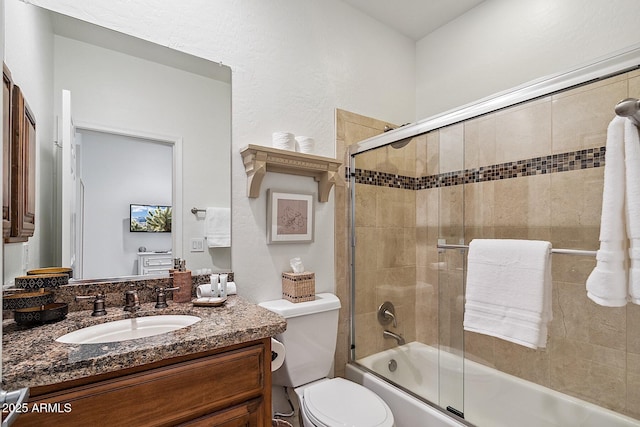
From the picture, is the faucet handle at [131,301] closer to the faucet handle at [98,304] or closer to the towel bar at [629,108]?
the faucet handle at [98,304]

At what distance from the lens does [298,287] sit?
173 cm

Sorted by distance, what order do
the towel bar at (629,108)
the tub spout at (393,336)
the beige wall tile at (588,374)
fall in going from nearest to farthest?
the towel bar at (629,108)
the beige wall tile at (588,374)
the tub spout at (393,336)

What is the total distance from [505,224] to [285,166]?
114 cm

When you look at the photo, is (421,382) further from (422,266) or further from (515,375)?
(422,266)

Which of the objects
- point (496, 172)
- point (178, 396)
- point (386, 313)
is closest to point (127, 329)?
point (178, 396)

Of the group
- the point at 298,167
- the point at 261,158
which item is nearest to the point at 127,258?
the point at 261,158

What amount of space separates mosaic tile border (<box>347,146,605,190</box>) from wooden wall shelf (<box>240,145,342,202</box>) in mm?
261

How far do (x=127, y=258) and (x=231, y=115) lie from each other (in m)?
0.82

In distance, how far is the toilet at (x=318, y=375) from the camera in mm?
1394

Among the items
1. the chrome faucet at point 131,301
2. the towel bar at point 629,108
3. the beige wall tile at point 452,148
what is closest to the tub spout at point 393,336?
the beige wall tile at point 452,148

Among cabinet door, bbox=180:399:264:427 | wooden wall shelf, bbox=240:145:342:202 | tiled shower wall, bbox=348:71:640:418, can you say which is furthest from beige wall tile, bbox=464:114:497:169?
cabinet door, bbox=180:399:264:427

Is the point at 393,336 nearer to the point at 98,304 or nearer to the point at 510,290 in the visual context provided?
the point at 510,290

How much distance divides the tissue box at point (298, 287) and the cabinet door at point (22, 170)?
1073 mm

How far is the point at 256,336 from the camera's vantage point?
1.10 m
